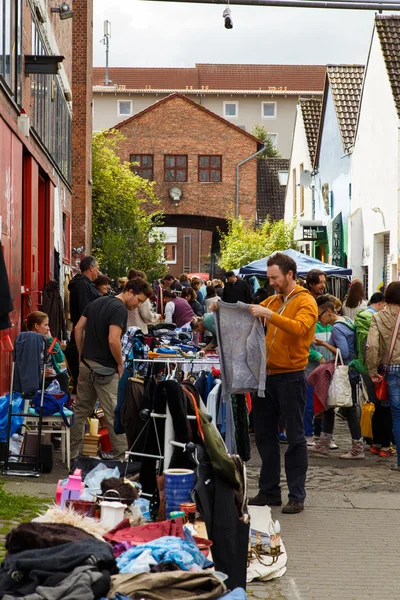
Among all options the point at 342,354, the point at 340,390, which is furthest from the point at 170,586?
the point at 342,354

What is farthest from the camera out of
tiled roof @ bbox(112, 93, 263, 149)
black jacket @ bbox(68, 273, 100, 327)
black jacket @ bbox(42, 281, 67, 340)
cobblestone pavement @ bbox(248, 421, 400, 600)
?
tiled roof @ bbox(112, 93, 263, 149)

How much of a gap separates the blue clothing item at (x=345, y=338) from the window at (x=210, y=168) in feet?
145

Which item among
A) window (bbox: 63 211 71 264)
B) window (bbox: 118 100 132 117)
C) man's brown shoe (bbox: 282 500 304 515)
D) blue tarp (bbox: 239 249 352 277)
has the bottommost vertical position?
man's brown shoe (bbox: 282 500 304 515)

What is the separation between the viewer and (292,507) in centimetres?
802

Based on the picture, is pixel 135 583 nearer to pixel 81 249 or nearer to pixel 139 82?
pixel 81 249

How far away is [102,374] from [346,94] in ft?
81.1

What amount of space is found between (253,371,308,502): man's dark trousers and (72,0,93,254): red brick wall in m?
21.4

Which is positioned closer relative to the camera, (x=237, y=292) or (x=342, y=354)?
(x=342, y=354)

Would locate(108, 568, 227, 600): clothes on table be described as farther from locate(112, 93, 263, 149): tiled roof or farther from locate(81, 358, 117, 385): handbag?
locate(112, 93, 263, 149): tiled roof

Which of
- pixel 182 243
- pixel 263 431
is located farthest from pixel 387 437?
pixel 182 243

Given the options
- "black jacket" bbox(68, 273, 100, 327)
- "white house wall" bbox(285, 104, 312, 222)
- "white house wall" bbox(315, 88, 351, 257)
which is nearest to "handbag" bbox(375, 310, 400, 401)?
"black jacket" bbox(68, 273, 100, 327)

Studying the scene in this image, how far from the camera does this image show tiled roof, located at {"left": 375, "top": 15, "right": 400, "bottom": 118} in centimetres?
2364

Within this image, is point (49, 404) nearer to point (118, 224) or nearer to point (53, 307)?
point (53, 307)

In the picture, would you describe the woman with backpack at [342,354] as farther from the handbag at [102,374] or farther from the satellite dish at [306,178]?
the satellite dish at [306,178]
